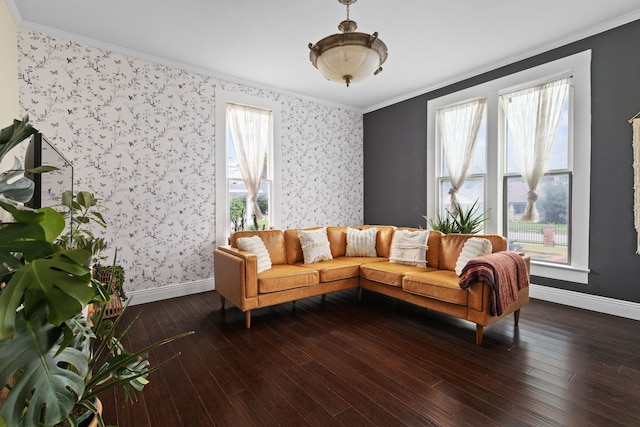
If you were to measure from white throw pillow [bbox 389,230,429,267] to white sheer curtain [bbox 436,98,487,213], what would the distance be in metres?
1.21

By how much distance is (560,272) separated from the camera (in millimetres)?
3516

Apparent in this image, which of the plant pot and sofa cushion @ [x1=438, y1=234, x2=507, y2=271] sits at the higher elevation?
sofa cushion @ [x1=438, y1=234, x2=507, y2=271]

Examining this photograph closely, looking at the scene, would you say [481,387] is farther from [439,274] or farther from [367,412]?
[439,274]

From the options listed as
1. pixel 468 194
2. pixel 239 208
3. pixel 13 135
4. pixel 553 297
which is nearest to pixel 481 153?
pixel 468 194

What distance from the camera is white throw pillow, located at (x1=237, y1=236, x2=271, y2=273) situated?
10.7ft

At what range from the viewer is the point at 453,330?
285cm

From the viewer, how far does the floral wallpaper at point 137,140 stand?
317 centimetres

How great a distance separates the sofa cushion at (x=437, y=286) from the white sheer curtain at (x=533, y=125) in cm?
163

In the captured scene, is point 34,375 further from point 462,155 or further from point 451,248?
point 462,155

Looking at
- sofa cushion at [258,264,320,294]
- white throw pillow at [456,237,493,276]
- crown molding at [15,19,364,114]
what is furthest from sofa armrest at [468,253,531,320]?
crown molding at [15,19,364,114]

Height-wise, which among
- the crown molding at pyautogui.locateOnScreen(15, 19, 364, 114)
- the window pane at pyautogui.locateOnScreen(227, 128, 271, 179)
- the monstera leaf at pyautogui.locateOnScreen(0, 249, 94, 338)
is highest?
the crown molding at pyautogui.locateOnScreen(15, 19, 364, 114)

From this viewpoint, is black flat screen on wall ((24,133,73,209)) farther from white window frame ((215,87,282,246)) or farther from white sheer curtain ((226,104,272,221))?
white sheer curtain ((226,104,272,221))

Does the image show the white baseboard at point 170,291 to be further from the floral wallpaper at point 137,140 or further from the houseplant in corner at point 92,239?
the houseplant in corner at point 92,239

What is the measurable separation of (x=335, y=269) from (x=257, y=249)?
90 cm
